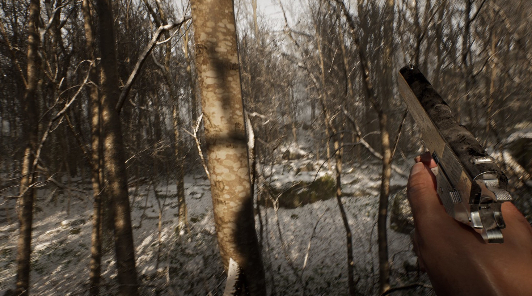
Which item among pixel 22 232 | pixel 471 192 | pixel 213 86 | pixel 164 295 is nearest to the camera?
pixel 471 192

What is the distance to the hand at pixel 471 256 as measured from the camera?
1.75 feet

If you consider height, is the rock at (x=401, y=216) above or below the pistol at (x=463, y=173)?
below

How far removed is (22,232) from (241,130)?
5.45m

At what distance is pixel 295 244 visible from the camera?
296 inches

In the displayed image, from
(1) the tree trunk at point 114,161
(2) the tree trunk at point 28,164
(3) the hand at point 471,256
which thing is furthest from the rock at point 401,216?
(2) the tree trunk at point 28,164

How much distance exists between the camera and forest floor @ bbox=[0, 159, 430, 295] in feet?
18.6

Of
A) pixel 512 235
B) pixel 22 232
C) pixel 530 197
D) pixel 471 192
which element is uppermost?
pixel 471 192

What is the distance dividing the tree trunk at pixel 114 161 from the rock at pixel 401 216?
20.1 ft

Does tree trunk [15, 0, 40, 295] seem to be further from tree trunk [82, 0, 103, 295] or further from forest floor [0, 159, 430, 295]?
tree trunk [82, 0, 103, 295]

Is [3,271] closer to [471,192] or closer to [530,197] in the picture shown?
[471,192]

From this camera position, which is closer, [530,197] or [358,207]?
[530,197]

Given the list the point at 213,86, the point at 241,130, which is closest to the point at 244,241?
the point at 241,130

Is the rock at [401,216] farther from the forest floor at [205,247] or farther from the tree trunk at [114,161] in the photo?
the tree trunk at [114,161]

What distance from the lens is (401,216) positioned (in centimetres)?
686
